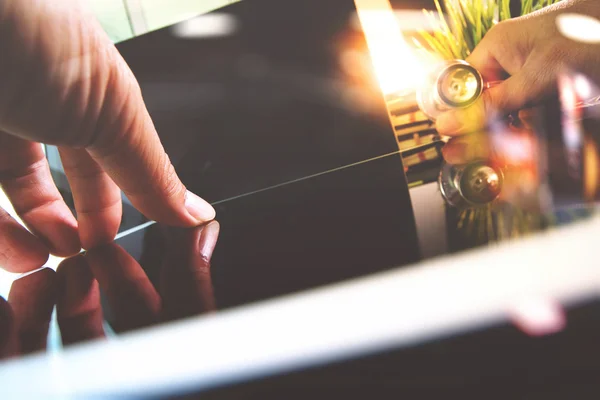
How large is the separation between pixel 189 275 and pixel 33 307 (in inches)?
4.2

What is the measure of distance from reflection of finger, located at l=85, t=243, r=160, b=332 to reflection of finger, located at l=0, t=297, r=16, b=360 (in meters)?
0.05

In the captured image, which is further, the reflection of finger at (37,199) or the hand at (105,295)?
the reflection of finger at (37,199)

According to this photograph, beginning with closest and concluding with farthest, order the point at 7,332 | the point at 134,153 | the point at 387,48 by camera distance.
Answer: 1. the point at 7,332
2. the point at 134,153
3. the point at 387,48

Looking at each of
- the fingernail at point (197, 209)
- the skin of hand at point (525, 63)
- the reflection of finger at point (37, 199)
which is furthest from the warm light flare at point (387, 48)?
the reflection of finger at point (37, 199)

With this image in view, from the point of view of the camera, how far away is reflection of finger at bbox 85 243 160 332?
0.18 meters

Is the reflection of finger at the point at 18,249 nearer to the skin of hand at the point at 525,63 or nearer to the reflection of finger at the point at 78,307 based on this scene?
the reflection of finger at the point at 78,307

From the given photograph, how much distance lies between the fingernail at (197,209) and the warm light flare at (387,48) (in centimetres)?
55

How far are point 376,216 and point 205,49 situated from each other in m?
0.75

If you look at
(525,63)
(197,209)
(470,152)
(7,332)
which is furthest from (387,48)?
(7,332)

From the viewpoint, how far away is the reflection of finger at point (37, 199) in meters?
0.42

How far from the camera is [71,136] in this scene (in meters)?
0.28

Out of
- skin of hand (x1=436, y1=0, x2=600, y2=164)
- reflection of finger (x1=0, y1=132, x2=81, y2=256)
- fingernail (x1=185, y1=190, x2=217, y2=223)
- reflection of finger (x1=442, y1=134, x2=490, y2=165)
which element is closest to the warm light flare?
skin of hand (x1=436, y1=0, x2=600, y2=164)

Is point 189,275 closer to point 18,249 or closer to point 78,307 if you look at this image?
point 78,307

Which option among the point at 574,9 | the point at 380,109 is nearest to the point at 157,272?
the point at 380,109
